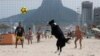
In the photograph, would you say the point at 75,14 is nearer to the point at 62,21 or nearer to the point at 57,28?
the point at 62,21

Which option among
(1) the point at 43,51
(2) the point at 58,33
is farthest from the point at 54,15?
(2) the point at 58,33

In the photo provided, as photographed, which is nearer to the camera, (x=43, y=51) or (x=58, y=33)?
(x=58, y=33)

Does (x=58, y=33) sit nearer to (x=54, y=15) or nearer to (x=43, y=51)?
(x=43, y=51)

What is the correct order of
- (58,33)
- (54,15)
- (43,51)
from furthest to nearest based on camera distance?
(54,15), (43,51), (58,33)

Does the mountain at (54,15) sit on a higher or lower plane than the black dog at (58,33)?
higher

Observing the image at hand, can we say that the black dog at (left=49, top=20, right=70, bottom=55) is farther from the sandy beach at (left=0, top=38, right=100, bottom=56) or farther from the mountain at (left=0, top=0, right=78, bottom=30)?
the mountain at (left=0, top=0, right=78, bottom=30)

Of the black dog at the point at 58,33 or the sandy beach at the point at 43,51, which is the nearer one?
the black dog at the point at 58,33

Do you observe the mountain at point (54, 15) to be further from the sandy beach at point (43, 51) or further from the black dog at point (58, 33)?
the black dog at point (58, 33)

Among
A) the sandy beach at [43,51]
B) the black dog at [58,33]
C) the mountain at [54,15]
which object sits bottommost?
the sandy beach at [43,51]

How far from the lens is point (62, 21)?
66938 mm

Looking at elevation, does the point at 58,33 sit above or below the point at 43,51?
above

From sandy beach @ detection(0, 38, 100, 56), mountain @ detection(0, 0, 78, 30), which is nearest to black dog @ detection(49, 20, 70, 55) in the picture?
sandy beach @ detection(0, 38, 100, 56)

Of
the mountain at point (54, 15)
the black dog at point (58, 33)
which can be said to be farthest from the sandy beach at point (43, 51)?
the mountain at point (54, 15)

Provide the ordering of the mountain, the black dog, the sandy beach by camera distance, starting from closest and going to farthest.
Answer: the black dog
the sandy beach
the mountain
